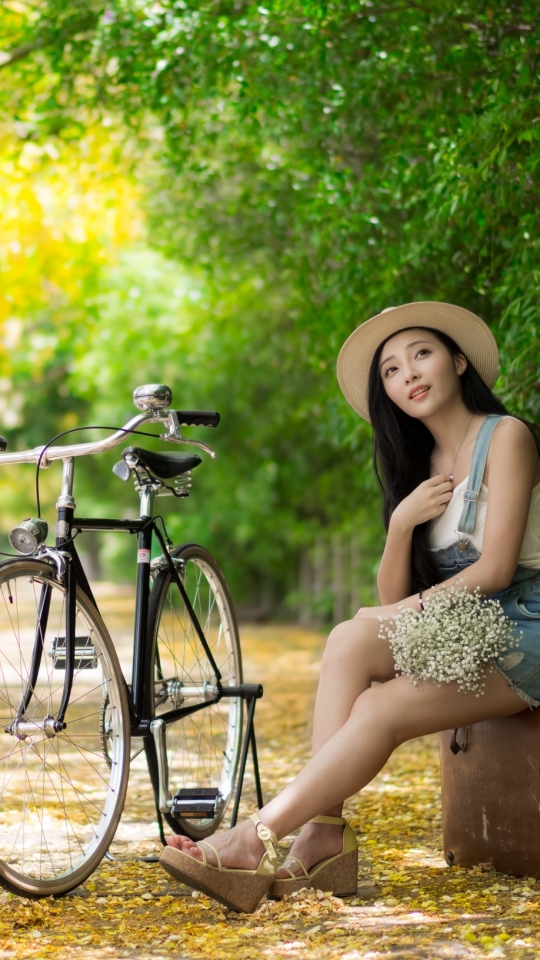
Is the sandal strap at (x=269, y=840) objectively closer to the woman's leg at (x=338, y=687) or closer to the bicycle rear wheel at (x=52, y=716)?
the woman's leg at (x=338, y=687)

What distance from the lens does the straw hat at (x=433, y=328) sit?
122 inches

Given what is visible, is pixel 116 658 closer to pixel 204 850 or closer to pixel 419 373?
pixel 204 850

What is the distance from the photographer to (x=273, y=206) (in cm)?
764

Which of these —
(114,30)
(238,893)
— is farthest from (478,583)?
(114,30)

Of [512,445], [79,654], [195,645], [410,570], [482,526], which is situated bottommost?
[195,645]

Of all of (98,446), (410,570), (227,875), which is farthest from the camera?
(410,570)

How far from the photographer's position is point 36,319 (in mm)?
16094

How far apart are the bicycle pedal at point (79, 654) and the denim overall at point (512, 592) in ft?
3.26

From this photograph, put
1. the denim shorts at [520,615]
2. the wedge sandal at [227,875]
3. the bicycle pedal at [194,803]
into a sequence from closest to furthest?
the wedge sandal at [227,875]
the denim shorts at [520,615]
the bicycle pedal at [194,803]

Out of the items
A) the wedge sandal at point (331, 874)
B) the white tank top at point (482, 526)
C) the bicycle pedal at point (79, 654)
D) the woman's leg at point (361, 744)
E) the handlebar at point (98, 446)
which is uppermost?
the handlebar at point (98, 446)

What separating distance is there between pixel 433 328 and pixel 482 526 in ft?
2.06

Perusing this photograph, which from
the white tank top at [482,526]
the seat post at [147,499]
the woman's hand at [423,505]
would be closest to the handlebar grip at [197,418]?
the seat post at [147,499]

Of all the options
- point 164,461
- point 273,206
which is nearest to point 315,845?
point 164,461

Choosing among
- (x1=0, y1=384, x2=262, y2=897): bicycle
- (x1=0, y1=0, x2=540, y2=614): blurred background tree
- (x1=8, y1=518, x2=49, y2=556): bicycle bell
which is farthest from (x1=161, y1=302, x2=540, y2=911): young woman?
(x1=0, y1=0, x2=540, y2=614): blurred background tree
